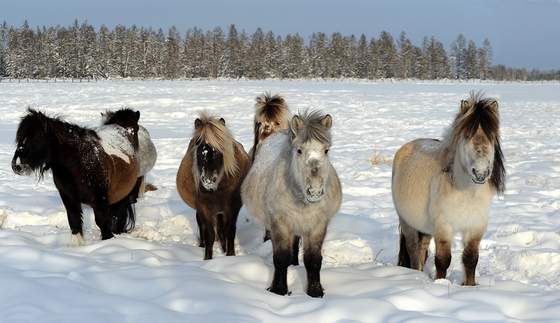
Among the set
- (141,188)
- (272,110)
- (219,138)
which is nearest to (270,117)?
(272,110)

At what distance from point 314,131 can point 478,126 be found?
1446 millimetres

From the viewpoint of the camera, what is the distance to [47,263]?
4348 millimetres

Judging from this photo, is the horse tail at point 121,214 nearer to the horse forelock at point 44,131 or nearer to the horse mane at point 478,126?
the horse forelock at point 44,131

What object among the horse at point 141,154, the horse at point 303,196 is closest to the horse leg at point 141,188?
the horse at point 141,154

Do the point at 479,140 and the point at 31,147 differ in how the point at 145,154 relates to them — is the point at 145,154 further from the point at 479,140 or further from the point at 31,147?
the point at 479,140

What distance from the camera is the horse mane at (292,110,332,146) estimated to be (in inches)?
159

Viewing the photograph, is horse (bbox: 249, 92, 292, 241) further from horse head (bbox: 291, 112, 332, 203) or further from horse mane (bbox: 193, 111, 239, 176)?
horse head (bbox: 291, 112, 332, 203)

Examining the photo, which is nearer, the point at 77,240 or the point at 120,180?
the point at 77,240

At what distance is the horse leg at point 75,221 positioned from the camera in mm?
5859

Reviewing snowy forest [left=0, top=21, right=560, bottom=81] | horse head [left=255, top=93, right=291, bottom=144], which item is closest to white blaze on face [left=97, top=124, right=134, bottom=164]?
horse head [left=255, top=93, right=291, bottom=144]

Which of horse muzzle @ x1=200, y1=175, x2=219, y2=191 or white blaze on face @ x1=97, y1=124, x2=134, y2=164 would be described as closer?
horse muzzle @ x1=200, y1=175, x2=219, y2=191

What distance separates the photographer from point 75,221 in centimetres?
591

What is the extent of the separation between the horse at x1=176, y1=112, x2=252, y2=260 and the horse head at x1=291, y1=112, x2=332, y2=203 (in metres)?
1.69

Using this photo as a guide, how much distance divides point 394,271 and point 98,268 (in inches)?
112
